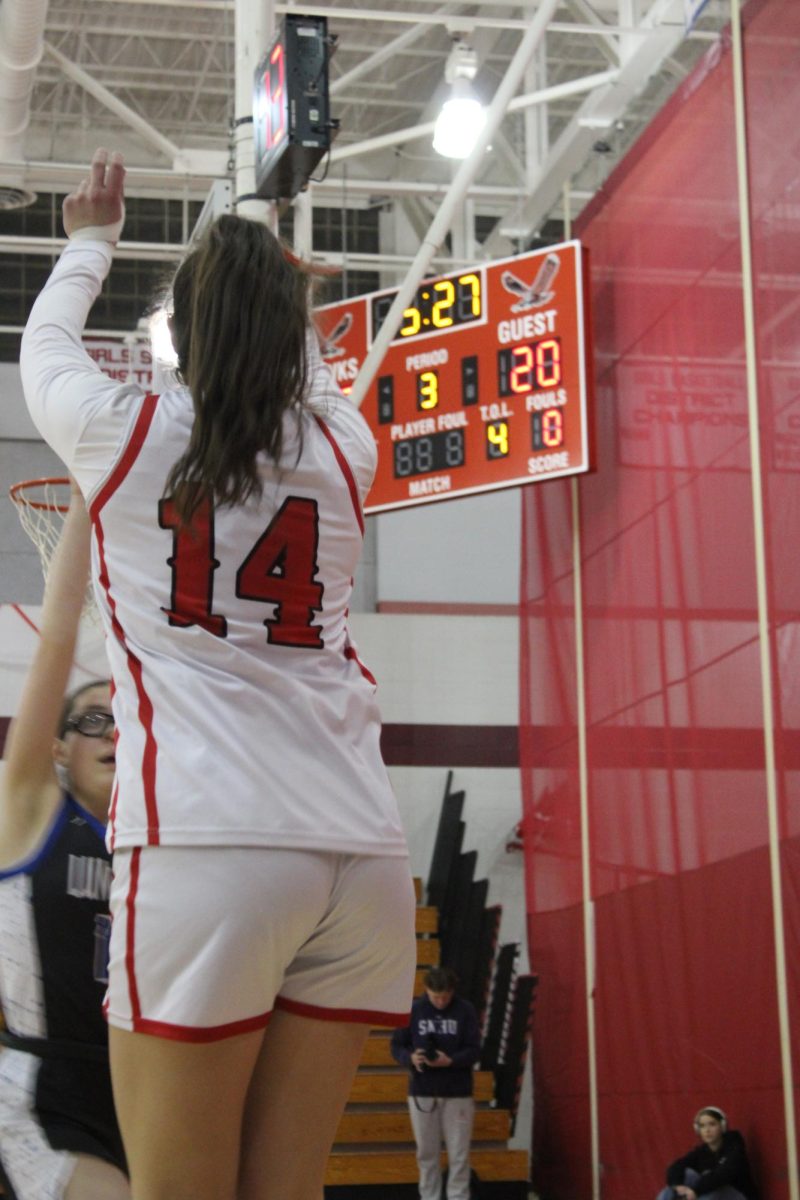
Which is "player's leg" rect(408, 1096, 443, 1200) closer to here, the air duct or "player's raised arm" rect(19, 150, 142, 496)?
the air duct

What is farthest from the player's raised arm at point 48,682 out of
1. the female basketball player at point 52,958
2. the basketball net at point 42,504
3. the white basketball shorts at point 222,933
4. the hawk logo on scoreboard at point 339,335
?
the hawk logo on scoreboard at point 339,335

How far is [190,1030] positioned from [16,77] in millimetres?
10718

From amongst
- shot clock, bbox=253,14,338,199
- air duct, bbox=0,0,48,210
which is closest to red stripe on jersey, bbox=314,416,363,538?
shot clock, bbox=253,14,338,199

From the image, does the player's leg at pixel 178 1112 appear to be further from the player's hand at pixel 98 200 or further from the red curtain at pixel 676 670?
the red curtain at pixel 676 670

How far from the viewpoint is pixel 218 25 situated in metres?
13.9

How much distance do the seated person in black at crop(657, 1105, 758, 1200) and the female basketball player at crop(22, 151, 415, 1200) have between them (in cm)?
654

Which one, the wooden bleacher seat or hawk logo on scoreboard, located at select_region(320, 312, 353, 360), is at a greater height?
hawk logo on scoreboard, located at select_region(320, 312, 353, 360)

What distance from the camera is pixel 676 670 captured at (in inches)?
365

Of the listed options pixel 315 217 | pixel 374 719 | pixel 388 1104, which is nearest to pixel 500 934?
pixel 388 1104

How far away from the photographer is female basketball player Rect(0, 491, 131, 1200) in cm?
232

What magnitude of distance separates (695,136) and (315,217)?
25.4 ft

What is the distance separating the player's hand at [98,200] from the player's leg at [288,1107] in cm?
118

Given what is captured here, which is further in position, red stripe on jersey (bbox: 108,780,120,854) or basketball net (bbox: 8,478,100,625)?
basketball net (bbox: 8,478,100,625)

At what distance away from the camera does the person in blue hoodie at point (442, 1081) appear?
1059 cm
